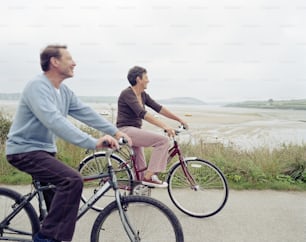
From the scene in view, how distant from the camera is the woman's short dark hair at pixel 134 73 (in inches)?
143

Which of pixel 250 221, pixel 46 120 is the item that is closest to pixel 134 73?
pixel 46 120

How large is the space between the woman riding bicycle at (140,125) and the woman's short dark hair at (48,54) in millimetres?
1363

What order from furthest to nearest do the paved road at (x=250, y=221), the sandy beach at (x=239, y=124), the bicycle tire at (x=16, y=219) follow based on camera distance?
1. the sandy beach at (x=239, y=124)
2. the paved road at (x=250, y=221)
3. the bicycle tire at (x=16, y=219)

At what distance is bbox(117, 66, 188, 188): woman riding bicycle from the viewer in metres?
3.55

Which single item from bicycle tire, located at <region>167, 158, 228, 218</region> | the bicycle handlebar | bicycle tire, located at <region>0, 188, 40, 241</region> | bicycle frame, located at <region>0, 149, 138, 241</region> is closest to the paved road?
bicycle tire, located at <region>167, 158, 228, 218</region>

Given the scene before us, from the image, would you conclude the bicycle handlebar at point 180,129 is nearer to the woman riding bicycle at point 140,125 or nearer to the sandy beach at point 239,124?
the woman riding bicycle at point 140,125

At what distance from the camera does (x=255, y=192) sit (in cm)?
438

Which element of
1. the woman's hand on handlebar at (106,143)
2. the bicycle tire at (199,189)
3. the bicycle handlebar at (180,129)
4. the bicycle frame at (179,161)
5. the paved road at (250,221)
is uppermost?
the woman's hand on handlebar at (106,143)

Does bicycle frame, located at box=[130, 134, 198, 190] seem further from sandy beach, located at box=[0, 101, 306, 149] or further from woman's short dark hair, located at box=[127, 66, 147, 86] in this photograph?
sandy beach, located at box=[0, 101, 306, 149]

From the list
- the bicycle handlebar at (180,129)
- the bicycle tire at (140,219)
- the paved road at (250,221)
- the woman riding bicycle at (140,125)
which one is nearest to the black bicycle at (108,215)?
the bicycle tire at (140,219)

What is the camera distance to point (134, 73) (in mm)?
3646

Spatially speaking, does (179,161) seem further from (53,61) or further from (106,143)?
(53,61)

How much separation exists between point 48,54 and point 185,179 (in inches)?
86.2

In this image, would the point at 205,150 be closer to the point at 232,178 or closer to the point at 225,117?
the point at 232,178
